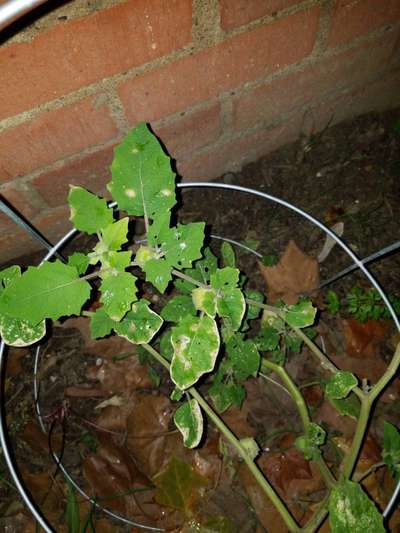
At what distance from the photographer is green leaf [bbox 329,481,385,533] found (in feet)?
2.22

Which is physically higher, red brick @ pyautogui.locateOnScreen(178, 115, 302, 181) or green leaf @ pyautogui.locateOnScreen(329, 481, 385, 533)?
red brick @ pyautogui.locateOnScreen(178, 115, 302, 181)

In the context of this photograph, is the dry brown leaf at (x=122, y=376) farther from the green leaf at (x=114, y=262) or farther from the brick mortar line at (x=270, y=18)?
the brick mortar line at (x=270, y=18)

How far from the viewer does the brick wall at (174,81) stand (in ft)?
2.56

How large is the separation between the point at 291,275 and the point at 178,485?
2.12 ft

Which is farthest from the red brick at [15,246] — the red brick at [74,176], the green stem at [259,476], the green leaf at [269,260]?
the green leaf at [269,260]

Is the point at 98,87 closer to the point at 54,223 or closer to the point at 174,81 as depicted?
the point at 174,81

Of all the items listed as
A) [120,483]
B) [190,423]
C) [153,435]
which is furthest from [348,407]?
[120,483]

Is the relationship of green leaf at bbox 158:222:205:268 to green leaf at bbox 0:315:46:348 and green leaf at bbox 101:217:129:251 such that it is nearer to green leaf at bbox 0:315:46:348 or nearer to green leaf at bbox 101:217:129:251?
green leaf at bbox 101:217:129:251

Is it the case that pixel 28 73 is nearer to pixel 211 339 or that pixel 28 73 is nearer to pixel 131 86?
pixel 131 86

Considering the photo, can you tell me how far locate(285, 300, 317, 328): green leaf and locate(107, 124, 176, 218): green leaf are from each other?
A: 0.35 metres

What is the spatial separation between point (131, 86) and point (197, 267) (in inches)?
18.0

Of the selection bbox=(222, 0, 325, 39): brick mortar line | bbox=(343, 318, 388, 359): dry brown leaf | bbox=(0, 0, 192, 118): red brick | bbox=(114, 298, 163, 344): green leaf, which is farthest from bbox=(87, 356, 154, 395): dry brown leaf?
bbox=(222, 0, 325, 39): brick mortar line

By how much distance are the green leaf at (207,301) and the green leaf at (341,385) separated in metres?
0.29

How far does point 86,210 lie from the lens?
71cm
